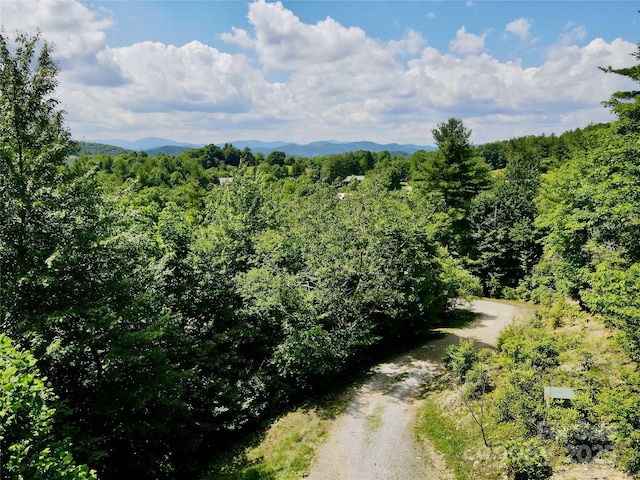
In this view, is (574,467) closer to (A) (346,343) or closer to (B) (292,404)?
(A) (346,343)

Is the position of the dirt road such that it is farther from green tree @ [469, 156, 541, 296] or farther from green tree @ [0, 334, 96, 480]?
green tree @ [469, 156, 541, 296]

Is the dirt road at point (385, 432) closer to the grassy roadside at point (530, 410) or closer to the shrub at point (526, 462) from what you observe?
the grassy roadside at point (530, 410)

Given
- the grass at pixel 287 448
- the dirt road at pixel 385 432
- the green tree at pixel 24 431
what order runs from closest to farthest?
the green tree at pixel 24 431 → the dirt road at pixel 385 432 → the grass at pixel 287 448

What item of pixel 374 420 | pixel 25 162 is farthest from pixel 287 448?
pixel 25 162

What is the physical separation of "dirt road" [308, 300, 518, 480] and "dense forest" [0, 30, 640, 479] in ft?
5.89

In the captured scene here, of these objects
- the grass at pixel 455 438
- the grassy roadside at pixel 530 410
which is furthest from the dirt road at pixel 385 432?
the grassy roadside at pixel 530 410

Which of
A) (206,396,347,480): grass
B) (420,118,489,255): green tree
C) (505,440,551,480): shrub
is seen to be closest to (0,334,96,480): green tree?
(206,396,347,480): grass

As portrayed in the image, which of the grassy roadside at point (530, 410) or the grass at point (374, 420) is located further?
the grass at point (374, 420)

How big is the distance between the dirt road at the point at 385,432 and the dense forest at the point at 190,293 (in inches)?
70.7

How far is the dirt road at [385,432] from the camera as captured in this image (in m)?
10.5

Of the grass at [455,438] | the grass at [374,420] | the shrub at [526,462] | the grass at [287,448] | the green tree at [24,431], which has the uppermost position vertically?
the green tree at [24,431]

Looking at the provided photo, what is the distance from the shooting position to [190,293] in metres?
14.0

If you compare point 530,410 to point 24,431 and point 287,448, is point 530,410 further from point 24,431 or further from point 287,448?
point 24,431

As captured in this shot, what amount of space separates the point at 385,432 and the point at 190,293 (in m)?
8.32
